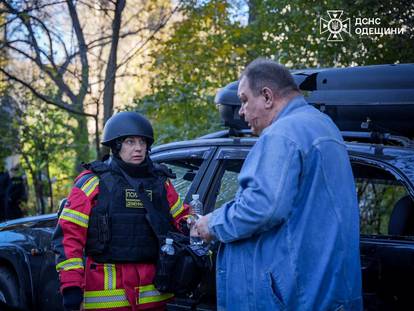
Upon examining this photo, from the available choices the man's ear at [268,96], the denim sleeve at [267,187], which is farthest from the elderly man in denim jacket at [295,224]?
the man's ear at [268,96]

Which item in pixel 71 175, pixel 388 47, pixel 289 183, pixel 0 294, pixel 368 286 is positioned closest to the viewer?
pixel 289 183

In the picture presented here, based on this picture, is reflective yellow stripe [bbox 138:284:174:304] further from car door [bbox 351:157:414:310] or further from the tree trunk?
the tree trunk

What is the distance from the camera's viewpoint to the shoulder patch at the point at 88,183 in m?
3.04

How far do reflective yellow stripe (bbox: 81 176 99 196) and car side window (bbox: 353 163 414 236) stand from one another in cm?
143

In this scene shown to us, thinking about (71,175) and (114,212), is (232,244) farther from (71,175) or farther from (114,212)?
(71,175)

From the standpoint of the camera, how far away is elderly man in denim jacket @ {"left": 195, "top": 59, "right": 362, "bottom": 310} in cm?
228

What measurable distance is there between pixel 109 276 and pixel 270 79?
1356 millimetres

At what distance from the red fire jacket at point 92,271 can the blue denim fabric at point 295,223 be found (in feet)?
2.81

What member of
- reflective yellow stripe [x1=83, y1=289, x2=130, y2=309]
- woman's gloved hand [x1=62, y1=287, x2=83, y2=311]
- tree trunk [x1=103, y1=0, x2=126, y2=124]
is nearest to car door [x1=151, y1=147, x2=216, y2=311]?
reflective yellow stripe [x1=83, y1=289, x2=130, y2=309]

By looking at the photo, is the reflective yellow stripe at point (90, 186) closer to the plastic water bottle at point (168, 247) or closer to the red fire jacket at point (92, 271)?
the red fire jacket at point (92, 271)

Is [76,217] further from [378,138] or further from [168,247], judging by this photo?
[378,138]

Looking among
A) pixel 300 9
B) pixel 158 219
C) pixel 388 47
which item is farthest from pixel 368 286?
pixel 300 9

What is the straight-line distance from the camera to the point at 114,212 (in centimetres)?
305

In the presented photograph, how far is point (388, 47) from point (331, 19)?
76 centimetres
